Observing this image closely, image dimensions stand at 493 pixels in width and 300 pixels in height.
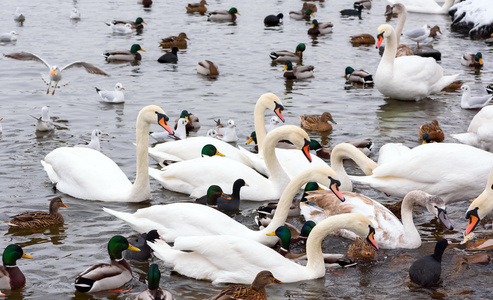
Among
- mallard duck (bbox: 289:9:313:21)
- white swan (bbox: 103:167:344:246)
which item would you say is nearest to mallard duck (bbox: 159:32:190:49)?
mallard duck (bbox: 289:9:313:21)

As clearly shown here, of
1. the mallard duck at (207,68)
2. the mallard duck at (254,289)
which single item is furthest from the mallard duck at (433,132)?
the mallard duck at (254,289)

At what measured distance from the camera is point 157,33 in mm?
24812

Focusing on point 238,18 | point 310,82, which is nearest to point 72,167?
point 310,82

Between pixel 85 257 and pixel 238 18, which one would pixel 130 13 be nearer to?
pixel 238 18

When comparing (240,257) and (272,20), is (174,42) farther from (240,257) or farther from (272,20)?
(240,257)

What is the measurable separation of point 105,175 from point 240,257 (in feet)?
11.0

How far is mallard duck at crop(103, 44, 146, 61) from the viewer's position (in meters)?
20.2

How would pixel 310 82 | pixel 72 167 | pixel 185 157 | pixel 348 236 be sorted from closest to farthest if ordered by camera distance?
pixel 348 236 < pixel 72 167 < pixel 185 157 < pixel 310 82

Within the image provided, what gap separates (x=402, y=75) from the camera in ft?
53.4

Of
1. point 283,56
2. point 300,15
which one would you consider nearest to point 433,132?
point 283,56

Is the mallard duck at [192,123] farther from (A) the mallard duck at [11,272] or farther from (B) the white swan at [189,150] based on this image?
(A) the mallard duck at [11,272]

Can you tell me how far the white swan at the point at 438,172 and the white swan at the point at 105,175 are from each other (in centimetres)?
293

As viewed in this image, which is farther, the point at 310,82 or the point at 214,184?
the point at 310,82

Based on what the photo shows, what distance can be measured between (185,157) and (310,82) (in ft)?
23.4
